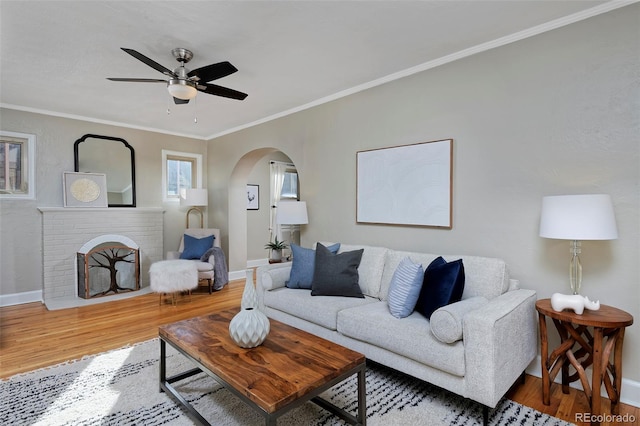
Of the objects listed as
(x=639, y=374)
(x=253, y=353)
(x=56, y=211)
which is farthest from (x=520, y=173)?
(x=56, y=211)

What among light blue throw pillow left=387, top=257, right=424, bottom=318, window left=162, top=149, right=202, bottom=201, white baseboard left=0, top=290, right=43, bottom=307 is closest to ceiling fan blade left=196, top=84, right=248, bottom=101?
light blue throw pillow left=387, top=257, right=424, bottom=318

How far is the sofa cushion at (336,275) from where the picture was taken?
293cm

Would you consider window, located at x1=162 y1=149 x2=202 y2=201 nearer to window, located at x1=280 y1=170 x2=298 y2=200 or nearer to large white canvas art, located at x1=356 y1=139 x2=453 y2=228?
window, located at x1=280 y1=170 x2=298 y2=200

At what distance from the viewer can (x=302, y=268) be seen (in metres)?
3.23

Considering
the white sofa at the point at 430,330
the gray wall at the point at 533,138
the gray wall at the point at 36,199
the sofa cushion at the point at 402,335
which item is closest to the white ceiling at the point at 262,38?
the gray wall at the point at 533,138

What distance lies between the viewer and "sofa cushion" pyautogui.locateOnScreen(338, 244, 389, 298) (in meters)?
2.97

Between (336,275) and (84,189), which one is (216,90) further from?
(84,189)

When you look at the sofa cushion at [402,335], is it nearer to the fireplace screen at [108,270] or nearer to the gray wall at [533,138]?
the gray wall at [533,138]

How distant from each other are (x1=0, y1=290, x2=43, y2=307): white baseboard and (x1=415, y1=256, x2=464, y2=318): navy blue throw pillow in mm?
5098

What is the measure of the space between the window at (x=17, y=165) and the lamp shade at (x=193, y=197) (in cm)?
193

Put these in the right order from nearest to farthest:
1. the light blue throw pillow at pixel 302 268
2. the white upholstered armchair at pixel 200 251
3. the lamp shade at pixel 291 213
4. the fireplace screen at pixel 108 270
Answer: the light blue throw pillow at pixel 302 268 → the lamp shade at pixel 291 213 → the fireplace screen at pixel 108 270 → the white upholstered armchair at pixel 200 251

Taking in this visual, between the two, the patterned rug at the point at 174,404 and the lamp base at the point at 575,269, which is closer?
the patterned rug at the point at 174,404

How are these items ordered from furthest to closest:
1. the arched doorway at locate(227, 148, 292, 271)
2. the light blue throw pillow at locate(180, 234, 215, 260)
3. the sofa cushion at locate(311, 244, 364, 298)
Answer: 1. the arched doorway at locate(227, 148, 292, 271)
2. the light blue throw pillow at locate(180, 234, 215, 260)
3. the sofa cushion at locate(311, 244, 364, 298)

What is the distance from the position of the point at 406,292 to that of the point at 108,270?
4652 mm
